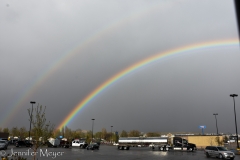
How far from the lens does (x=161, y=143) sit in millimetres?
54219

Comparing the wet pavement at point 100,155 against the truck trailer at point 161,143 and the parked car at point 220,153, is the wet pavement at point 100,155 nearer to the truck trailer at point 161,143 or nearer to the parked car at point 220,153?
the parked car at point 220,153

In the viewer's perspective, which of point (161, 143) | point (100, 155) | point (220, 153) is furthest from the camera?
point (161, 143)

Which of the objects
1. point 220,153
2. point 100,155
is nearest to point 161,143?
point 220,153

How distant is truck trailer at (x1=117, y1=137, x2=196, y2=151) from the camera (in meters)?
51.8

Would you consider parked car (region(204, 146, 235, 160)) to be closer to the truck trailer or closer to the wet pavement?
the wet pavement

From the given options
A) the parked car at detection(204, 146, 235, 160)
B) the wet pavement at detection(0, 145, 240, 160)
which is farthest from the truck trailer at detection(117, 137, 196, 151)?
the parked car at detection(204, 146, 235, 160)

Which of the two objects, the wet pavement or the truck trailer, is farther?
the truck trailer

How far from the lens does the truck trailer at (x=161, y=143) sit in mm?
51763

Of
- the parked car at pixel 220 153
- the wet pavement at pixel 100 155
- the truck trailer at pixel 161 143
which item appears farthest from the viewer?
the truck trailer at pixel 161 143

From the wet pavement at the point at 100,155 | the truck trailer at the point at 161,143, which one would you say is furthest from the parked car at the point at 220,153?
the truck trailer at the point at 161,143

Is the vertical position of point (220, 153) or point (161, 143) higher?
point (220, 153)

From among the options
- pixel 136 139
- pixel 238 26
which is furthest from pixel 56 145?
pixel 238 26

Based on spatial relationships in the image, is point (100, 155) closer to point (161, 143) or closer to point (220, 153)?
point (220, 153)

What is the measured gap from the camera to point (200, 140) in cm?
7356
